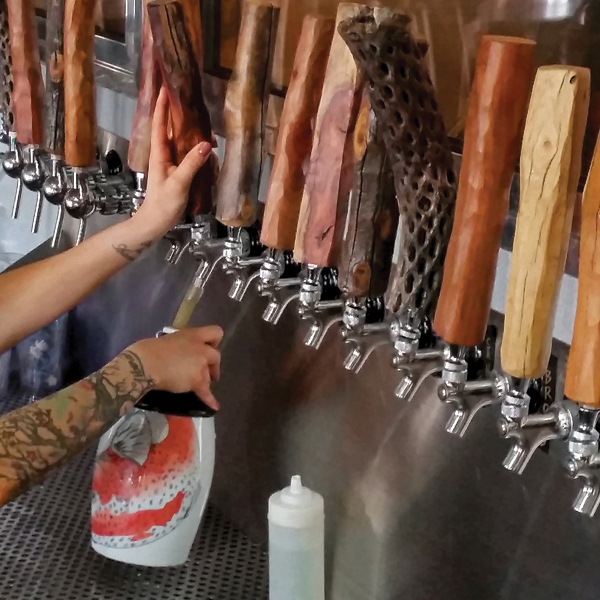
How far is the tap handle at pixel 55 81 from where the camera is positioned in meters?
0.99

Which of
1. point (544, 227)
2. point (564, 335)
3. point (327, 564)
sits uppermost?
point (544, 227)

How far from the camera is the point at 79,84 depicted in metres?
0.97

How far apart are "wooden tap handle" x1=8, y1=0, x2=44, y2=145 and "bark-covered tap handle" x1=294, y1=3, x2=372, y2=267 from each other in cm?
50

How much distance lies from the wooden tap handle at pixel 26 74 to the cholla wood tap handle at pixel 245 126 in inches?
14.8

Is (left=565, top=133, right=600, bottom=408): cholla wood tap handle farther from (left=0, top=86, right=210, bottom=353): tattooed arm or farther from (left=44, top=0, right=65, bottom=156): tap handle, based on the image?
(left=44, top=0, right=65, bottom=156): tap handle

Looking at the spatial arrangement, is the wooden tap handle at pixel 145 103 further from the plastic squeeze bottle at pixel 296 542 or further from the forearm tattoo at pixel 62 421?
the plastic squeeze bottle at pixel 296 542

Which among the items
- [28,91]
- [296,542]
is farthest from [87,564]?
[28,91]

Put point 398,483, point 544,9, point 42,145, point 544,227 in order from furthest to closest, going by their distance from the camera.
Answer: point 42,145 < point 398,483 < point 544,9 < point 544,227

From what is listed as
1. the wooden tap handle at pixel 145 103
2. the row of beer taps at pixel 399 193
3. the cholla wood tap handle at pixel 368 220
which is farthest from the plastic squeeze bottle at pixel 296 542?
the wooden tap handle at pixel 145 103

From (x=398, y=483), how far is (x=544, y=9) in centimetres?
46

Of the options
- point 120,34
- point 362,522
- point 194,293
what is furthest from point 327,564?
point 120,34

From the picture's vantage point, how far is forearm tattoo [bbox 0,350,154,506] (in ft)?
2.24

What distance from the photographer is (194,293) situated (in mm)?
962

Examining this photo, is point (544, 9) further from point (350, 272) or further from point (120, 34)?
point (120, 34)
